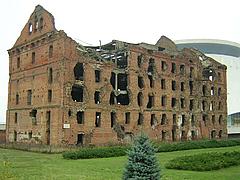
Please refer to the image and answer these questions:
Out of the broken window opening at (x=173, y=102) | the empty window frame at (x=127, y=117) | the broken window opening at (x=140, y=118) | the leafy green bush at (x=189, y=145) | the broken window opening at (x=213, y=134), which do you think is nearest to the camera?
the leafy green bush at (x=189, y=145)

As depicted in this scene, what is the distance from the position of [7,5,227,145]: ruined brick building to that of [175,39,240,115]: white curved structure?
30646 millimetres

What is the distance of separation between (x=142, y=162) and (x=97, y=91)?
28.7m

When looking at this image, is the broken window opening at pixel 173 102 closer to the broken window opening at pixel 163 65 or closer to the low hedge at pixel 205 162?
the broken window opening at pixel 163 65

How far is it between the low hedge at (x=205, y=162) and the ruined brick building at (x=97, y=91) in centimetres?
1068

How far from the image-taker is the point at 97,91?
3994cm

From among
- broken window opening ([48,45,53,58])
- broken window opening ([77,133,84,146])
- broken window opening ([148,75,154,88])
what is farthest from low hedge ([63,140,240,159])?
broken window opening ([48,45,53,58])

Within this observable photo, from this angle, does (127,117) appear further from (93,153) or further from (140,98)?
(93,153)

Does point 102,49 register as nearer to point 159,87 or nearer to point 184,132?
point 159,87

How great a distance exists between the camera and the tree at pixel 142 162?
36.4 feet

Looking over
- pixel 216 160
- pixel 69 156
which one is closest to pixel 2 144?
pixel 69 156

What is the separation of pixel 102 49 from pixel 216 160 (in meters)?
25.5

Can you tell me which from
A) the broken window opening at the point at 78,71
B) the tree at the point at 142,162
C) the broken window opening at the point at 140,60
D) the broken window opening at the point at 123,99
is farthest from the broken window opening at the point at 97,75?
the tree at the point at 142,162

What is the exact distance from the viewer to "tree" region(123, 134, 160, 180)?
36.4 feet

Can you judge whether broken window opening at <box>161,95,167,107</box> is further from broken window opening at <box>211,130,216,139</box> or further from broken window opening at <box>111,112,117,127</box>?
broken window opening at <box>211,130,216,139</box>
